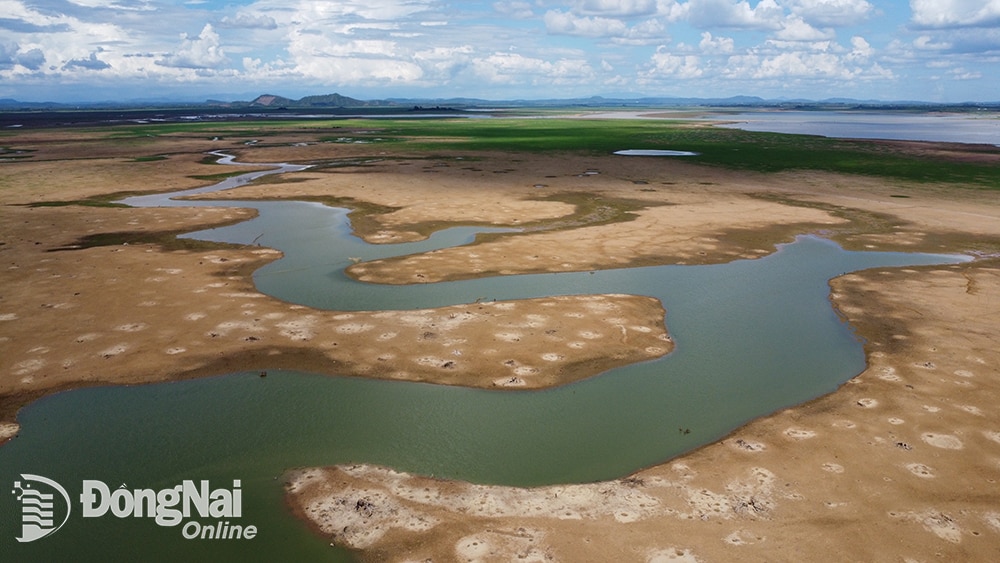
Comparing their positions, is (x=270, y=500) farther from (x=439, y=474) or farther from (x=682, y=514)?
(x=682, y=514)

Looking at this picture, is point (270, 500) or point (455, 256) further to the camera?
point (455, 256)

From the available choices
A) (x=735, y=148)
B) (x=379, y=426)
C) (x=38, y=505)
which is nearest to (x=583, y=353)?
(x=379, y=426)

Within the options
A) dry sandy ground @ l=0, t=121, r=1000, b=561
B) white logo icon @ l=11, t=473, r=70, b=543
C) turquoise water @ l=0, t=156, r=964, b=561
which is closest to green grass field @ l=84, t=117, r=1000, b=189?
dry sandy ground @ l=0, t=121, r=1000, b=561

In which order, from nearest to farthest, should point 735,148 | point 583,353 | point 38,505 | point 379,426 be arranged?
point 38,505
point 379,426
point 583,353
point 735,148

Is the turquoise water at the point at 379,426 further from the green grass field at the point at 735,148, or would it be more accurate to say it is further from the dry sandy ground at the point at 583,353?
the green grass field at the point at 735,148

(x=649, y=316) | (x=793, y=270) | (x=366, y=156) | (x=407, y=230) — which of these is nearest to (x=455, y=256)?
(x=407, y=230)

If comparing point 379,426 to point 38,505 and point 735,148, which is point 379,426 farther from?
point 735,148
